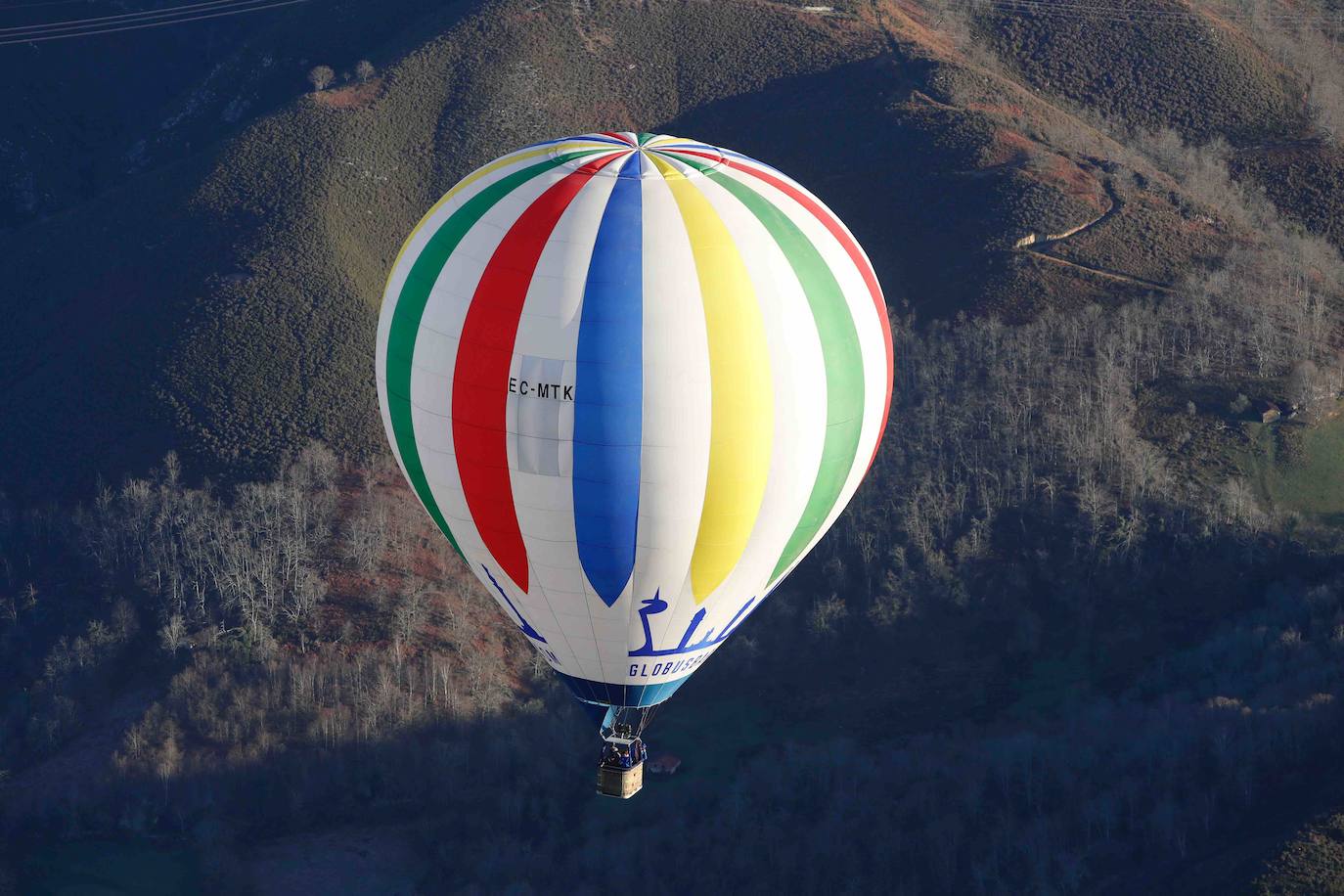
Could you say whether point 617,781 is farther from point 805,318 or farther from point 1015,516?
point 1015,516

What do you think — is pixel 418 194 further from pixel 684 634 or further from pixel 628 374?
pixel 628 374

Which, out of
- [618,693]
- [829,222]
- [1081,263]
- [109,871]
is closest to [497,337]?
[829,222]

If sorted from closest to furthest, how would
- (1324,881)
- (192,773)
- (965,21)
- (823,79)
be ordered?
(1324,881) < (192,773) < (823,79) < (965,21)

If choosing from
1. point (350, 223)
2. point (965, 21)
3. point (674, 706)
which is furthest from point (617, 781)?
→ point (965, 21)

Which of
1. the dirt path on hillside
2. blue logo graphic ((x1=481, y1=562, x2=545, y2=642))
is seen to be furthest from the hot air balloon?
the dirt path on hillside

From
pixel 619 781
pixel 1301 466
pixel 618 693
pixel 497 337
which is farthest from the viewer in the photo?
pixel 1301 466

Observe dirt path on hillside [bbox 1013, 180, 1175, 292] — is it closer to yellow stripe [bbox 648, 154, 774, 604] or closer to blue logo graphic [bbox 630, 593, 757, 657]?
blue logo graphic [bbox 630, 593, 757, 657]
